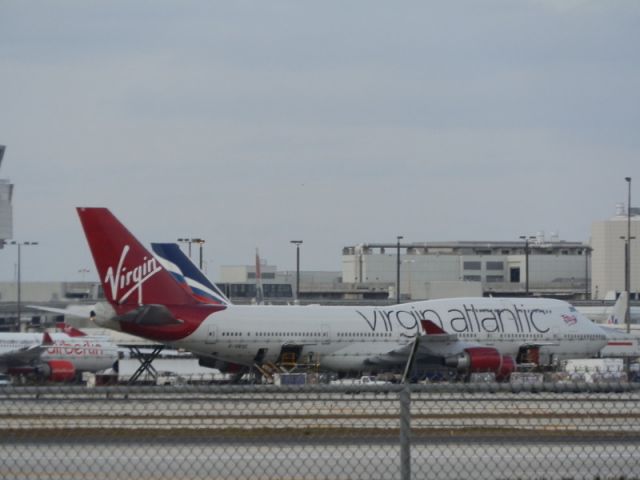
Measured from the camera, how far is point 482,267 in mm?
157875

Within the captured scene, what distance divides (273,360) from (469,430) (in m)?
28.0

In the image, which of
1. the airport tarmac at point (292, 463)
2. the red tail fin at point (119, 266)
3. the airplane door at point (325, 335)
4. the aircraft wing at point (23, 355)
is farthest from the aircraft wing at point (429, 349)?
the airport tarmac at point (292, 463)

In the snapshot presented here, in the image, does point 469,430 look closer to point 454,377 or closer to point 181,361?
point 454,377

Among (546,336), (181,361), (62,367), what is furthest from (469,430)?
(181,361)

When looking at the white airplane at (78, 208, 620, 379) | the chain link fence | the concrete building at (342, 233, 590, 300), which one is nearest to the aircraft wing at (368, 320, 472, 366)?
the white airplane at (78, 208, 620, 379)

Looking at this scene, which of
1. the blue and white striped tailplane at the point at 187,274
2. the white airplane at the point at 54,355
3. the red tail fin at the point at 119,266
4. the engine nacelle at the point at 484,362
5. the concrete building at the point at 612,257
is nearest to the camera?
the red tail fin at the point at 119,266

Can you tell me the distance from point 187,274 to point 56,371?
817 centimetres

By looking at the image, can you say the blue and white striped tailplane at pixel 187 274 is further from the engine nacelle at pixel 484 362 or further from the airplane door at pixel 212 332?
the engine nacelle at pixel 484 362

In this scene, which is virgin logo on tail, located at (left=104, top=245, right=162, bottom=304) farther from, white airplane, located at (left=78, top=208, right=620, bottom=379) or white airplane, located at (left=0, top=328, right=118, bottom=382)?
white airplane, located at (left=0, top=328, right=118, bottom=382)

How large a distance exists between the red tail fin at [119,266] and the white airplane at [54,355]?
1115 cm

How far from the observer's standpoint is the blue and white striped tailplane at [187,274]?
5447 cm

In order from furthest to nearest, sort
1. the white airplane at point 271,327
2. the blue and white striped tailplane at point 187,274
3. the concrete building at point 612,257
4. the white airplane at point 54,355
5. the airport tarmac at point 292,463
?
the concrete building at point 612,257, the white airplane at point 54,355, the blue and white striped tailplane at point 187,274, the white airplane at point 271,327, the airport tarmac at point 292,463

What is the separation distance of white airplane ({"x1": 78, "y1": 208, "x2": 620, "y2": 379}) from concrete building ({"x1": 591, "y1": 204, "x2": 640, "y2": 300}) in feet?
328

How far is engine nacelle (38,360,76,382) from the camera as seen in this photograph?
5819 cm
